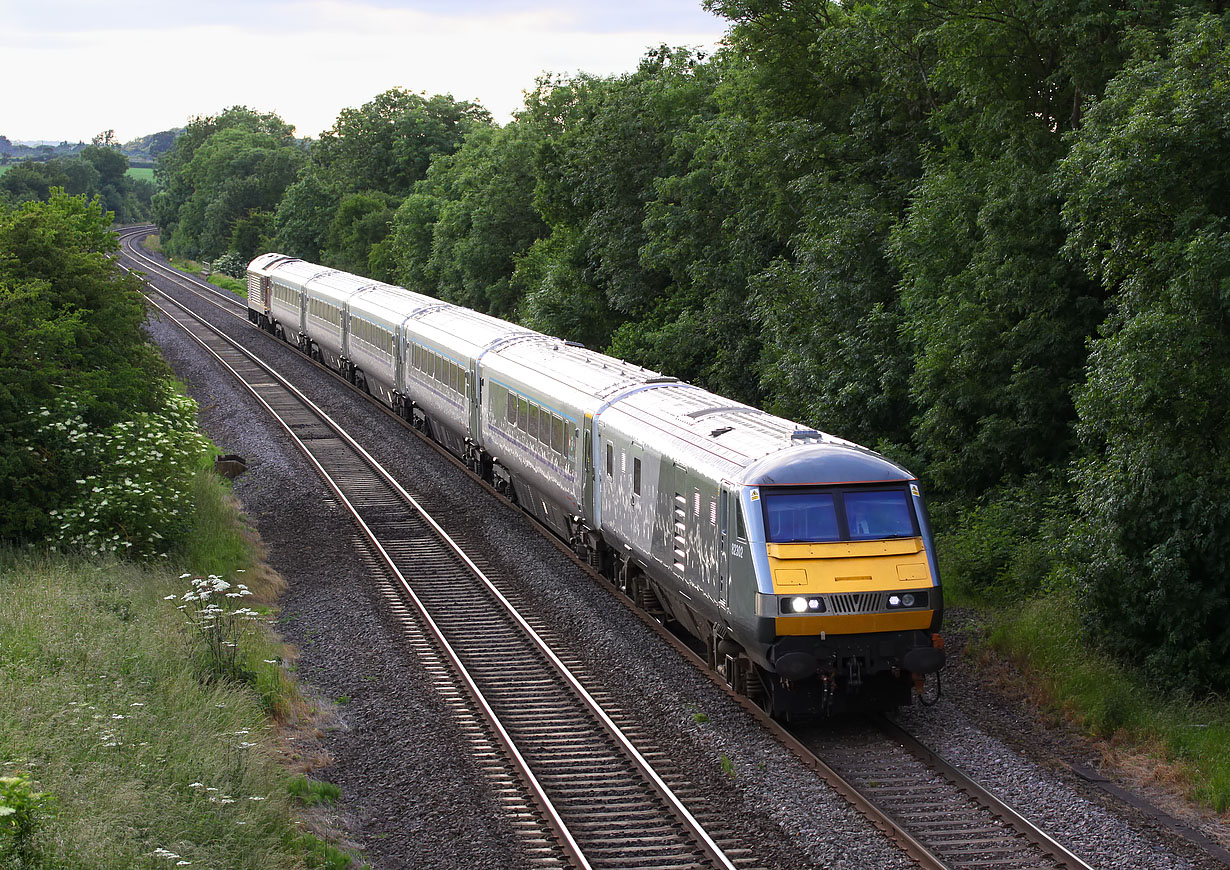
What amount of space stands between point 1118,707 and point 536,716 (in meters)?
6.36


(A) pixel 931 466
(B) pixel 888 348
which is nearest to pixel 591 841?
(A) pixel 931 466

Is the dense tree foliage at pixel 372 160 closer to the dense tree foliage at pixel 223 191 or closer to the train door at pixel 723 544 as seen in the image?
the dense tree foliage at pixel 223 191

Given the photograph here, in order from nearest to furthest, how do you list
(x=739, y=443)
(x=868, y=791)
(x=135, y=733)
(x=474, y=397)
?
(x=135, y=733), (x=868, y=791), (x=739, y=443), (x=474, y=397)

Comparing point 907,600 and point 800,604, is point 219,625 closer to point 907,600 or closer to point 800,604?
point 800,604

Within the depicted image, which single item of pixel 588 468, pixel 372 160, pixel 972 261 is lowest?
pixel 588 468

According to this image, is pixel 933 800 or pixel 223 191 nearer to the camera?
pixel 933 800

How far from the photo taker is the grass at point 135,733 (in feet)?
28.5

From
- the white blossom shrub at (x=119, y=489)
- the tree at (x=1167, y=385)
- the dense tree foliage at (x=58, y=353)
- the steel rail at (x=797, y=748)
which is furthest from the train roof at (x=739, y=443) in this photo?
the dense tree foliage at (x=58, y=353)

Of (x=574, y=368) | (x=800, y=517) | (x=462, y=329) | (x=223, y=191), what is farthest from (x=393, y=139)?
(x=800, y=517)

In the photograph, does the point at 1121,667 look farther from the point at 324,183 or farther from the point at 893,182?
the point at 324,183

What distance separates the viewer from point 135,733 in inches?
416

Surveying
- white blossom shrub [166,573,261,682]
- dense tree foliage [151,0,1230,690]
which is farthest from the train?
white blossom shrub [166,573,261,682]

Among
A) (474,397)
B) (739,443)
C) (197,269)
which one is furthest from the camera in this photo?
(197,269)

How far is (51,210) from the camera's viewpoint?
21203 mm
